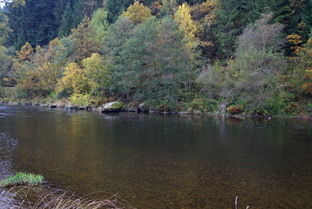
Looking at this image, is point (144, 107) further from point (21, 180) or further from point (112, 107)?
point (21, 180)

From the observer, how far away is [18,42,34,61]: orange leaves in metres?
70.8

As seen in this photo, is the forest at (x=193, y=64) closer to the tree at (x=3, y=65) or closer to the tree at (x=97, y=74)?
the tree at (x=97, y=74)

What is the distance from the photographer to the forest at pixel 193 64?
99.4 feet

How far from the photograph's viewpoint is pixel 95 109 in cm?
4128

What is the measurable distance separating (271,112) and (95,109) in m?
27.9

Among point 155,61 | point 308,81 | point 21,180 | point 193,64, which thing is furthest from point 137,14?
point 21,180

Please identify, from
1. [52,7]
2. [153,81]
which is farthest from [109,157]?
[52,7]

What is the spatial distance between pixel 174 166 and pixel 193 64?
30.8 metres

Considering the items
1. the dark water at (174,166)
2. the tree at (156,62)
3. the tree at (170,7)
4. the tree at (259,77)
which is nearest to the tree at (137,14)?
the tree at (170,7)

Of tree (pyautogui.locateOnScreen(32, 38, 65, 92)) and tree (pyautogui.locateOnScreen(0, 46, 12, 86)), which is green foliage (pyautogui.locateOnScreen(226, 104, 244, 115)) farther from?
tree (pyautogui.locateOnScreen(0, 46, 12, 86))

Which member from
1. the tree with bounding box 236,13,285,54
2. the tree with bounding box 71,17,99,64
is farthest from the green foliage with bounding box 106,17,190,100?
the tree with bounding box 71,17,99,64

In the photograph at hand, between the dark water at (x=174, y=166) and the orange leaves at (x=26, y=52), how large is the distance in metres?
64.1

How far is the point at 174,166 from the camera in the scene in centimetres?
1004

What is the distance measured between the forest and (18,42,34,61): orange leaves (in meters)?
14.7
